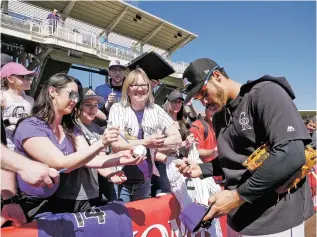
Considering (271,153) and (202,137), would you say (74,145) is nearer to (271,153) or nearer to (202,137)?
(271,153)

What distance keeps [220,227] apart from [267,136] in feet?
6.47

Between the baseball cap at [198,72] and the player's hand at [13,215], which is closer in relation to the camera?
the player's hand at [13,215]

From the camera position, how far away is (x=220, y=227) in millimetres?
3121

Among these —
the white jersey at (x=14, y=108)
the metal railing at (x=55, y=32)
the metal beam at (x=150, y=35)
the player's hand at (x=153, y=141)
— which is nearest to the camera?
the player's hand at (x=153, y=141)

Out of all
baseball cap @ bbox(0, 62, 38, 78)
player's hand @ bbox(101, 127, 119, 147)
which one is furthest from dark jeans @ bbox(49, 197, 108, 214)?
baseball cap @ bbox(0, 62, 38, 78)

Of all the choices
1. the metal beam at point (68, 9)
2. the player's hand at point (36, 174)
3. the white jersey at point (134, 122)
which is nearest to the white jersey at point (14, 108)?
the white jersey at point (134, 122)

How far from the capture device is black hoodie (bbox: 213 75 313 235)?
4.64 ft

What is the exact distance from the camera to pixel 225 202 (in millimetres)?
1572

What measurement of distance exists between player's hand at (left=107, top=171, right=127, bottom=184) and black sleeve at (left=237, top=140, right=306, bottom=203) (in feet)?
4.22

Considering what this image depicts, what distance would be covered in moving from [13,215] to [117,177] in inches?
35.0

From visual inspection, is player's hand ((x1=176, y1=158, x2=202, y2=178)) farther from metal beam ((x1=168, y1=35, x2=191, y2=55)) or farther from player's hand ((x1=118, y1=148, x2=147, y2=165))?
metal beam ((x1=168, y1=35, x2=191, y2=55))

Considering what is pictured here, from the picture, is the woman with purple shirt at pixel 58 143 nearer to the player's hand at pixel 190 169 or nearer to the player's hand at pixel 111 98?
the player's hand at pixel 190 169

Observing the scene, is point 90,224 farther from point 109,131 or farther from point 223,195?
point 223,195

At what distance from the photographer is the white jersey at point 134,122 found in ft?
8.98
